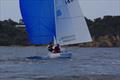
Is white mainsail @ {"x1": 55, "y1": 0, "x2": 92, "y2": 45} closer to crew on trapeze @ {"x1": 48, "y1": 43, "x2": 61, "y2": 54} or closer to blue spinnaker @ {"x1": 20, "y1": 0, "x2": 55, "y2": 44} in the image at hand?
crew on trapeze @ {"x1": 48, "y1": 43, "x2": 61, "y2": 54}

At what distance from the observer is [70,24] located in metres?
43.8

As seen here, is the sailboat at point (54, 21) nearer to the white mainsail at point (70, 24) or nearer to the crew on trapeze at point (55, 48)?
the white mainsail at point (70, 24)

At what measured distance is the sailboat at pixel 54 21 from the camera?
42844mm

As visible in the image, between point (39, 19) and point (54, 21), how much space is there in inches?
53.6

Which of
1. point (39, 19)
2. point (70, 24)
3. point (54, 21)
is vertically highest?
point (39, 19)

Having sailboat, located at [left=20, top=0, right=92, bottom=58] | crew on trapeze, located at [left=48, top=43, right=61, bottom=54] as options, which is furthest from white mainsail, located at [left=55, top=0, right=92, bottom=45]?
crew on trapeze, located at [left=48, top=43, right=61, bottom=54]

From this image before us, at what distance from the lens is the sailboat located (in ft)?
141

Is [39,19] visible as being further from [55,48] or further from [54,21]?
[55,48]

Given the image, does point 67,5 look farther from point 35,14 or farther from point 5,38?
point 5,38

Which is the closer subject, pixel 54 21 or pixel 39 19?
pixel 39 19

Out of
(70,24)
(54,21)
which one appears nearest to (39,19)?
(54,21)

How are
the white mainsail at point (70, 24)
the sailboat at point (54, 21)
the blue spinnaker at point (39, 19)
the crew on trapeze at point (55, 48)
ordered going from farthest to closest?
the crew on trapeze at point (55, 48)
the white mainsail at point (70, 24)
the sailboat at point (54, 21)
the blue spinnaker at point (39, 19)

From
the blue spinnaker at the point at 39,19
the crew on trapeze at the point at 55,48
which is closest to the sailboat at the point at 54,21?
the blue spinnaker at the point at 39,19

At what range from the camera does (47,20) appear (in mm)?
44500
